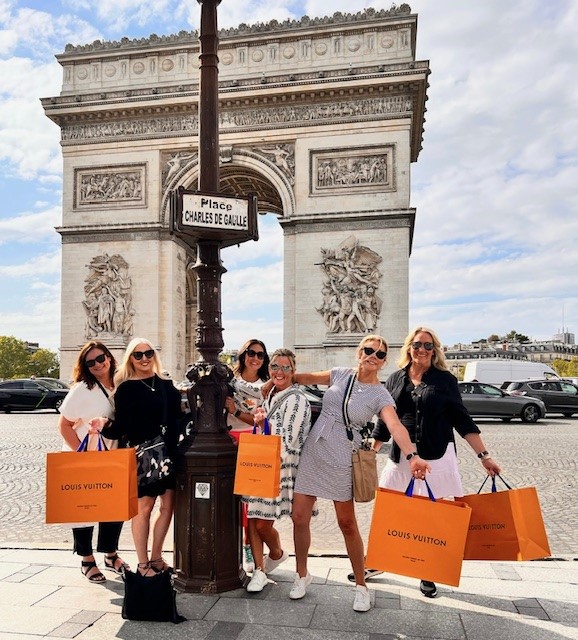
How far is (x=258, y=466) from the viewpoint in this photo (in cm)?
395

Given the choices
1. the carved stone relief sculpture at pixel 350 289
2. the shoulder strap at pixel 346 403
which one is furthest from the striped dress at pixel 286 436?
the carved stone relief sculpture at pixel 350 289

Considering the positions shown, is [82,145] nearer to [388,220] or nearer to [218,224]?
[388,220]

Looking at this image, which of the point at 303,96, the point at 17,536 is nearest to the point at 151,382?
the point at 17,536

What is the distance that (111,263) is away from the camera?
23656mm

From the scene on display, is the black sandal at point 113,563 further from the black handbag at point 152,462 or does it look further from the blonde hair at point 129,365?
the blonde hair at point 129,365

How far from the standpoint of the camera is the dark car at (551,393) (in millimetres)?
21891

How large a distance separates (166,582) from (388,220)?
19145 millimetres

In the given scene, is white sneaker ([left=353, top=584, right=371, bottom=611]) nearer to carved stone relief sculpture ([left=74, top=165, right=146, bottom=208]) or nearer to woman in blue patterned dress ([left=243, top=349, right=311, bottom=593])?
woman in blue patterned dress ([left=243, top=349, right=311, bottom=593])

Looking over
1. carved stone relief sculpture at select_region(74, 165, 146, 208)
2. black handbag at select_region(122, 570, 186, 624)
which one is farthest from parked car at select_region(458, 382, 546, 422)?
black handbag at select_region(122, 570, 186, 624)

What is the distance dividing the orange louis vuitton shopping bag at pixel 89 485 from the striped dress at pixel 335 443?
108cm

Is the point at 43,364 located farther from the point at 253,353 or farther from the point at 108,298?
the point at 253,353

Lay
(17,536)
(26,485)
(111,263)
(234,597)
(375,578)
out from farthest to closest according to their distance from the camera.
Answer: (111,263), (26,485), (17,536), (375,578), (234,597)

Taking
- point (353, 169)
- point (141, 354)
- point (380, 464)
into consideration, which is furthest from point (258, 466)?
point (353, 169)

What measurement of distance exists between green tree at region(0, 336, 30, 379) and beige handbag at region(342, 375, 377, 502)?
237ft
